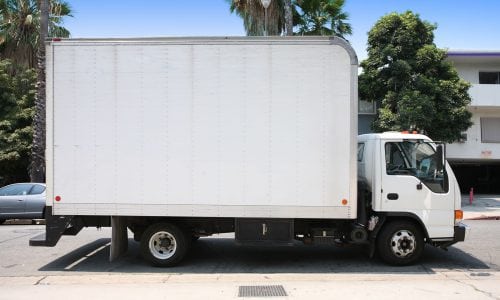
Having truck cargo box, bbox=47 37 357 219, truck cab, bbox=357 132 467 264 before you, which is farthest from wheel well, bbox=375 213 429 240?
truck cargo box, bbox=47 37 357 219

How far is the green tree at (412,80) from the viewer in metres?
20.0

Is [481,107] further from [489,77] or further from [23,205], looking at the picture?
[23,205]

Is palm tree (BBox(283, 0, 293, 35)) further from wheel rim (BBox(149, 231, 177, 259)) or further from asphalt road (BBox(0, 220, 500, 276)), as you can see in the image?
wheel rim (BBox(149, 231, 177, 259))

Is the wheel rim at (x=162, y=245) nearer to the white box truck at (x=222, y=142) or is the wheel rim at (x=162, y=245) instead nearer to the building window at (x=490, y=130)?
the white box truck at (x=222, y=142)

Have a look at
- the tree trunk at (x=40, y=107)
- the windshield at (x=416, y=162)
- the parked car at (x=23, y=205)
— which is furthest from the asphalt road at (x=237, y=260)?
the tree trunk at (x=40, y=107)

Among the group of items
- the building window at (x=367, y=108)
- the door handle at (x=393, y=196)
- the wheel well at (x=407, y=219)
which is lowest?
the wheel well at (x=407, y=219)

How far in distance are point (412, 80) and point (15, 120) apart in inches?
656

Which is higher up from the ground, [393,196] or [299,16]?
[299,16]

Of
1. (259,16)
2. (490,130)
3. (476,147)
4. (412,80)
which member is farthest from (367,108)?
(259,16)

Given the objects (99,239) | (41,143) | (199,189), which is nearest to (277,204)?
(199,189)

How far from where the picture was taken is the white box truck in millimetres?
8328

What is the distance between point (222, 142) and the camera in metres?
8.39

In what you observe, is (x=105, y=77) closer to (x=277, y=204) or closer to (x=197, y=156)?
(x=197, y=156)

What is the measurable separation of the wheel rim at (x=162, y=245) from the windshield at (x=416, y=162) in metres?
3.85
